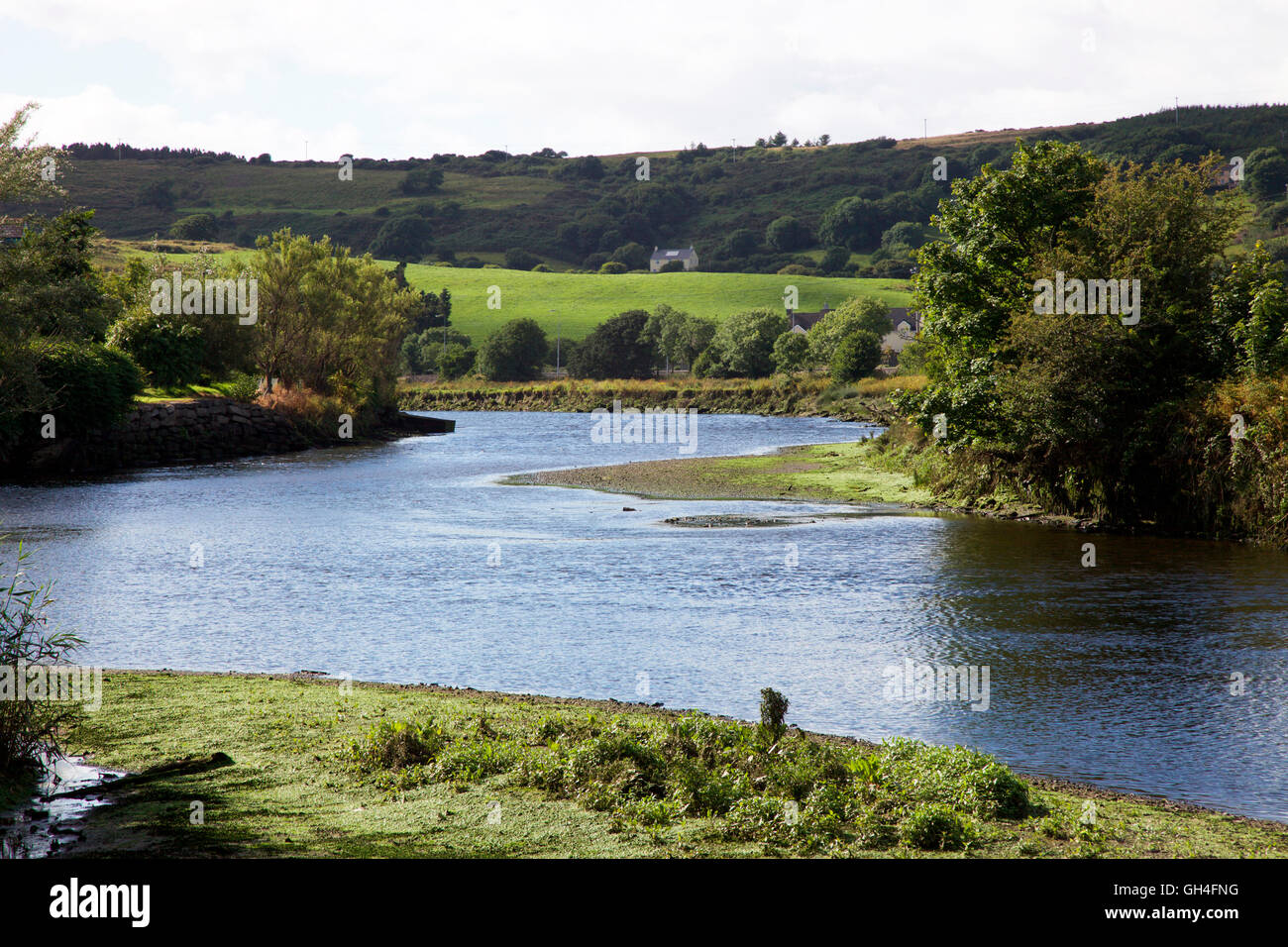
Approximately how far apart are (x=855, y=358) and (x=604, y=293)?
2973 inches

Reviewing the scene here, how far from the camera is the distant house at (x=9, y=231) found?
13410mm

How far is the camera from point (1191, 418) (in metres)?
31.0

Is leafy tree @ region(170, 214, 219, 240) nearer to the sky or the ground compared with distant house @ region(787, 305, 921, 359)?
nearer to the sky

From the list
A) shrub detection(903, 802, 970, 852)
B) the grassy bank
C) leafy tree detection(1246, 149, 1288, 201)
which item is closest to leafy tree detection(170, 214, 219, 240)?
the grassy bank

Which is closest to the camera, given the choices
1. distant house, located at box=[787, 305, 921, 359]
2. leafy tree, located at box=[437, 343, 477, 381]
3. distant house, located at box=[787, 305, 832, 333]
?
distant house, located at box=[787, 305, 921, 359]

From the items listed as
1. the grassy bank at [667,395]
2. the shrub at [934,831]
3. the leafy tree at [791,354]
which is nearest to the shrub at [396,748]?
the shrub at [934,831]

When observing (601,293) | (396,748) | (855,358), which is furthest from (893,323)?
(396,748)

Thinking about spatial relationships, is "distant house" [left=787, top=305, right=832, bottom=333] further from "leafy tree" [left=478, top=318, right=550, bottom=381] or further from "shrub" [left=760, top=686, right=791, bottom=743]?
"shrub" [left=760, top=686, right=791, bottom=743]

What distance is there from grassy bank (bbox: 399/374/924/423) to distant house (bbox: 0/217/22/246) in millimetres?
89716

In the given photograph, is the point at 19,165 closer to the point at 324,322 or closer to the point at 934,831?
→ the point at 934,831

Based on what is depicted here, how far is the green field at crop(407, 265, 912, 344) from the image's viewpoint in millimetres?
165375

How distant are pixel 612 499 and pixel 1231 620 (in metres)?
24.9

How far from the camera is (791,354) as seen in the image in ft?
421
